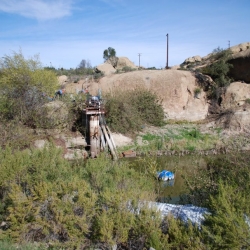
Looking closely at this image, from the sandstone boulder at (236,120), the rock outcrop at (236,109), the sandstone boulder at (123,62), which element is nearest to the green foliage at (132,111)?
the sandstone boulder at (236,120)

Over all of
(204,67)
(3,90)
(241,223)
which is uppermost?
(204,67)

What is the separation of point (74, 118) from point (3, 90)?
15.9ft

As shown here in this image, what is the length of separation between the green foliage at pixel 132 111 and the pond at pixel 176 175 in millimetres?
4131

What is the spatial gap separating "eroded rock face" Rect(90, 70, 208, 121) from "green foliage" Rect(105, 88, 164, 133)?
6.88 feet

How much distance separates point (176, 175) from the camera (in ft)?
46.2

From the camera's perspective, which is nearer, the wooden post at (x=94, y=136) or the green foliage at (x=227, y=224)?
the green foliage at (x=227, y=224)

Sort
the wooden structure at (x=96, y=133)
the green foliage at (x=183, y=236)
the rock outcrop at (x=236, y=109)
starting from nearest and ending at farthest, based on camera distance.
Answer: the green foliage at (x=183, y=236), the wooden structure at (x=96, y=133), the rock outcrop at (x=236, y=109)

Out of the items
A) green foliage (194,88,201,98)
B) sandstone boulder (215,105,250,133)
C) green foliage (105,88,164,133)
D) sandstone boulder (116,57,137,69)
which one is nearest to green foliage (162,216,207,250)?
green foliage (105,88,164,133)

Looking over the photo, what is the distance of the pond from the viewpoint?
9.70 meters

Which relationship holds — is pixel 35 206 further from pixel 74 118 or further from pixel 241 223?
pixel 74 118

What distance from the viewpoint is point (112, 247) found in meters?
5.52

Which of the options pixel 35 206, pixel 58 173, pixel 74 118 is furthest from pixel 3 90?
pixel 35 206

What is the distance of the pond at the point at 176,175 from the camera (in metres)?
9.70

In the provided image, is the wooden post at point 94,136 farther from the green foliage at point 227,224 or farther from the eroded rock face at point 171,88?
the green foliage at point 227,224
